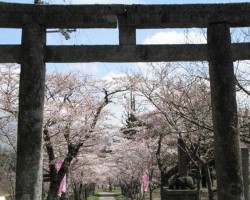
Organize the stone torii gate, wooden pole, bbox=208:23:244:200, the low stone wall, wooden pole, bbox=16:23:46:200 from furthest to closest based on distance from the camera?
1. the low stone wall
2. the stone torii gate
3. wooden pole, bbox=208:23:244:200
4. wooden pole, bbox=16:23:46:200

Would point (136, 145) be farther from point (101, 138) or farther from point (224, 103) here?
point (224, 103)

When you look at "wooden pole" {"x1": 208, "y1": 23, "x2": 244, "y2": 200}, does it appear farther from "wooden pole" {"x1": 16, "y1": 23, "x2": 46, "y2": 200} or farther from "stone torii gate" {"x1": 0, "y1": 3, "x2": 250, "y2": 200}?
"wooden pole" {"x1": 16, "y1": 23, "x2": 46, "y2": 200}

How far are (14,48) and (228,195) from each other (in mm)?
4354

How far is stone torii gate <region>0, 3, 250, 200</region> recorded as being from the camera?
6203 millimetres

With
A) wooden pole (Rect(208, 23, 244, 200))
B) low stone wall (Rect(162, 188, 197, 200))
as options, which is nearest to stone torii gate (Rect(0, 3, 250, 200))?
wooden pole (Rect(208, 23, 244, 200))

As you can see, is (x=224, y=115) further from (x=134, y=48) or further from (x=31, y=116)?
(x=31, y=116)

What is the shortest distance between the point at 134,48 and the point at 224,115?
192 cm

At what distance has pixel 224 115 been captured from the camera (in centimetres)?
624

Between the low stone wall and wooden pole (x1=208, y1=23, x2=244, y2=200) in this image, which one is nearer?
wooden pole (x1=208, y1=23, x2=244, y2=200)

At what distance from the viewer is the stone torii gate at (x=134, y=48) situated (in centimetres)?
620

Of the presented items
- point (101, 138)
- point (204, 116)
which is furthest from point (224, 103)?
point (101, 138)

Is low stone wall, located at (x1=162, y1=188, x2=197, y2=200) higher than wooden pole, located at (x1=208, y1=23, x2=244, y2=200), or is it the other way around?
wooden pole, located at (x1=208, y1=23, x2=244, y2=200)

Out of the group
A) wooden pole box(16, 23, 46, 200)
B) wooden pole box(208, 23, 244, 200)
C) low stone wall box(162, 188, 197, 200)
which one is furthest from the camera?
low stone wall box(162, 188, 197, 200)

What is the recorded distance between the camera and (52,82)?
66.5 feet
